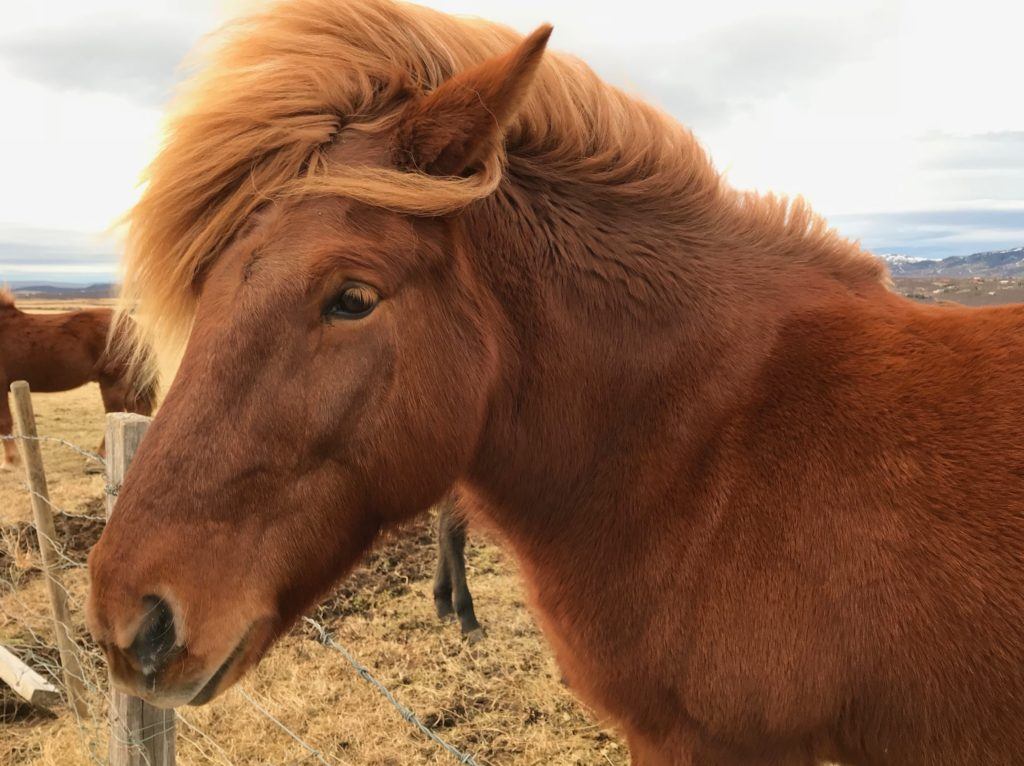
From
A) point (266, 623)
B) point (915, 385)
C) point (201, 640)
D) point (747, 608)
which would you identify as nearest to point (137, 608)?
point (201, 640)

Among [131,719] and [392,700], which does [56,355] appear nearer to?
[131,719]

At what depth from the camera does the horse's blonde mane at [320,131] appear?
1.54 metres

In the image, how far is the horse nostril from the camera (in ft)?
4.28

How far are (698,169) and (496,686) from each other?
3.69 m

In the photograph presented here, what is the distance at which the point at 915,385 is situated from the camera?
63.1 inches

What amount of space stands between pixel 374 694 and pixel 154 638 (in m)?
3.31

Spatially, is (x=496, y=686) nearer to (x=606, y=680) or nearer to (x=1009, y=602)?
(x=606, y=680)

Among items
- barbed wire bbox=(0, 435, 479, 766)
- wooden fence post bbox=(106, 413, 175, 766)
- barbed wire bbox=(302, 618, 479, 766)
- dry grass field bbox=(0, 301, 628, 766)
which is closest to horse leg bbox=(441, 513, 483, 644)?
dry grass field bbox=(0, 301, 628, 766)

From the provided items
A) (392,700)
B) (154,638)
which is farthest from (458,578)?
(154,638)

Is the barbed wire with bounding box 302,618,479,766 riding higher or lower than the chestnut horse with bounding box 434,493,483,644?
higher

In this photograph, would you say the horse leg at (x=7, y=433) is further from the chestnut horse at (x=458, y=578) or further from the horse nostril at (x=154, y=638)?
the horse nostril at (x=154, y=638)

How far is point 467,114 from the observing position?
1.51 m

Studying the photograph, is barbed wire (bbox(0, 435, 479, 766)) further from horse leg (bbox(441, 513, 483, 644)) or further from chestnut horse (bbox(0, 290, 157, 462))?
chestnut horse (bbox(0, 290, 157, 462))

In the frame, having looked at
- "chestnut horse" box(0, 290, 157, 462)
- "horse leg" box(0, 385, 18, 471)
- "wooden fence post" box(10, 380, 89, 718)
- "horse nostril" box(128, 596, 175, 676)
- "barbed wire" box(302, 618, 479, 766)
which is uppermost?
"horse nostril" box(128, 596, 175, 676)
